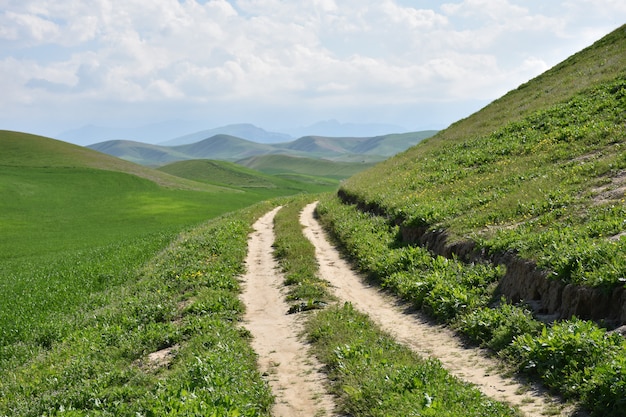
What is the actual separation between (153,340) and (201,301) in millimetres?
3191

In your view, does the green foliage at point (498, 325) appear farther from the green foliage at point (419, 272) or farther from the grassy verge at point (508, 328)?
the green foliage at point (419, 272)

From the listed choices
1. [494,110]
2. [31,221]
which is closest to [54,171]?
[31,221]

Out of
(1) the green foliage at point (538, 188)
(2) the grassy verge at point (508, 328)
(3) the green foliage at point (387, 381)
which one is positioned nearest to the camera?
(2) the grassy verge at point (508, 328)

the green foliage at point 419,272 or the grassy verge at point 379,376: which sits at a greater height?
the green foliage at point 419,272

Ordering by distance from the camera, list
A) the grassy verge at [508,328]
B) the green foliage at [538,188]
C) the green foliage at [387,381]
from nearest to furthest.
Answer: the grassy verge at [508,328] < the green foliage at [387,381] < the green foliage at [538,188]

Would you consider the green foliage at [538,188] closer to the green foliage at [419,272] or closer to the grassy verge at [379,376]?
the green foliage at [419,272]

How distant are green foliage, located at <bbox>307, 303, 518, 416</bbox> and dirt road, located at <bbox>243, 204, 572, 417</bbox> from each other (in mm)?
476

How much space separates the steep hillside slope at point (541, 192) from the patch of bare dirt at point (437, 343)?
2518mm

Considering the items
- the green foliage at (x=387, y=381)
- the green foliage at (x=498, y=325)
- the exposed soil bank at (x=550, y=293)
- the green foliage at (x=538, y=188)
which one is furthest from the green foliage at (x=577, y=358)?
the green foliage at (x=538, y=188)

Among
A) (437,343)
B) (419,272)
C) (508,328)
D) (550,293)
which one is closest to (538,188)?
(419,272)

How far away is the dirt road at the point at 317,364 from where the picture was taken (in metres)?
9.69

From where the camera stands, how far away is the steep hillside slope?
12422mm

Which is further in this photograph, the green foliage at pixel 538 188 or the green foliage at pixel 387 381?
the green foliage at pixel 538 188

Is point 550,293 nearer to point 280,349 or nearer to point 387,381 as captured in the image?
point 387,381
